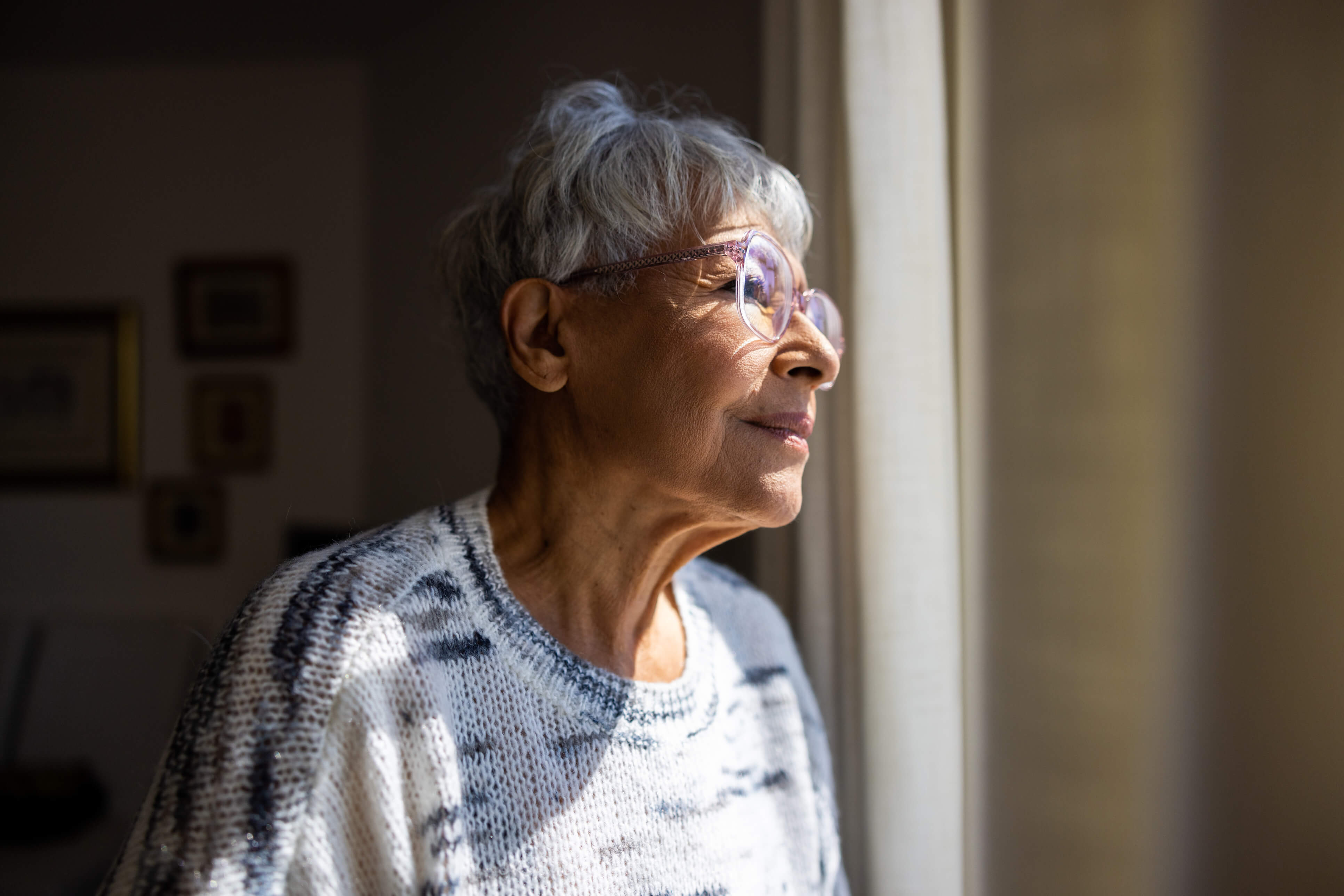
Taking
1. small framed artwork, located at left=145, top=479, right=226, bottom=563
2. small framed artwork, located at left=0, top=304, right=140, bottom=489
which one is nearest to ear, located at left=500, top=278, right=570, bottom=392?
small framed artwork, located at left=145, top=479, right=226, bottom=563

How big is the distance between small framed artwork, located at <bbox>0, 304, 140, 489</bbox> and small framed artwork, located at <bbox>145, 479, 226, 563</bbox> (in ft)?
0.59

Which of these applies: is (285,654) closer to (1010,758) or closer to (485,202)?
(485,202)

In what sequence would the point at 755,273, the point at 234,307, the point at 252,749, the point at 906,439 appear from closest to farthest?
the point at 252,749
the point at 755,273
the point at 906,439
the point at 234,307

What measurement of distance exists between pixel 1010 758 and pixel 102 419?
3.45 meters

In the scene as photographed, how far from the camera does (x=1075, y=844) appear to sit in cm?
81

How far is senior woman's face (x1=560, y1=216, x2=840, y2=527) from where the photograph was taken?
2.97 ft

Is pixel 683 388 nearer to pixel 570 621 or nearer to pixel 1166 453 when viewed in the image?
pixel 570 621

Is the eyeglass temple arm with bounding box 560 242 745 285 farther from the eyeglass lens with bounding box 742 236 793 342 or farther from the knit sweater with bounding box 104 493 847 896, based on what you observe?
the knit sweater with bounding box 104 493 847 896

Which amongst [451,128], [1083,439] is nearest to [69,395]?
[451,128]

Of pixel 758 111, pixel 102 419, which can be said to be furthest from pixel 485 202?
pixel 102 419

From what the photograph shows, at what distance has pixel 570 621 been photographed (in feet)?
3.12

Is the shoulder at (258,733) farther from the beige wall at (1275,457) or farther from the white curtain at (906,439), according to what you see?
the beige wall at (1275,457)

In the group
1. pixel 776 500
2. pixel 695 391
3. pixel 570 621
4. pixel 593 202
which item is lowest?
pixel 570 621

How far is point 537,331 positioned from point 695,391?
22cm
